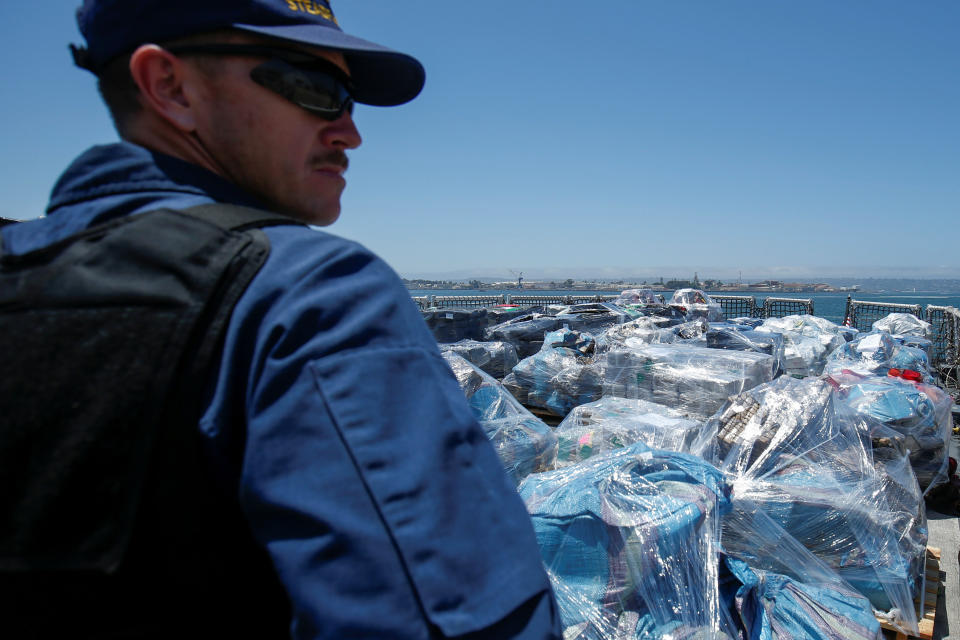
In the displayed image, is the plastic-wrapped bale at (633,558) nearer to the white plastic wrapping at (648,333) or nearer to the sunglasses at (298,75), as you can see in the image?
the sunglasses at (298,75)

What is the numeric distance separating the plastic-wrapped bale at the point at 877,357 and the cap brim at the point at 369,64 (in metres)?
6.62

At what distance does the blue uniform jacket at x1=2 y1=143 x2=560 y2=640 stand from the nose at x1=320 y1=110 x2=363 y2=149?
0.34 metres

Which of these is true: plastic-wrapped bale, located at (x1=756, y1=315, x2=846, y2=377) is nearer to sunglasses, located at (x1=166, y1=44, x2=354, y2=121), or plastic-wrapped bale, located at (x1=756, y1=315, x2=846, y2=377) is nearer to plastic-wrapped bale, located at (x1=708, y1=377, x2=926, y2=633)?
plastic-wrapped bale, located at (x1=708, y1=377, x2=926, y2=633)

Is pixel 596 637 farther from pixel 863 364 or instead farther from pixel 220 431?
pixel 863 364

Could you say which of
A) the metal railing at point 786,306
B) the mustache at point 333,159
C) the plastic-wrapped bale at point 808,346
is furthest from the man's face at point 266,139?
the metal railing at point 786,306

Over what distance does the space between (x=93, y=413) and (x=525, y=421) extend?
4133mm

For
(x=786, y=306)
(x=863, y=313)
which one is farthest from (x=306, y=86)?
(x=786, y=306)

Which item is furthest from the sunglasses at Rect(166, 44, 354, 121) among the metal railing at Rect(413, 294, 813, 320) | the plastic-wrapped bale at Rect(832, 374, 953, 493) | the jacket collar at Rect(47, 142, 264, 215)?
the metal railing at Rect(413, 294, 813, 320)

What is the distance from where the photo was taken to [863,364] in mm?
6543

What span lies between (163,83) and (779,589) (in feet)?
10.5

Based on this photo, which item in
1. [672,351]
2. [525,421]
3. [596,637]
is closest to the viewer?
[596,637]

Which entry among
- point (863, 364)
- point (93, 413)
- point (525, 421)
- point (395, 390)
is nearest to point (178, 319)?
point (93, 413)

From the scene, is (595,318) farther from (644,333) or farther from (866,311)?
(866,311)

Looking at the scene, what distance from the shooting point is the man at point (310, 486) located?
534mm
